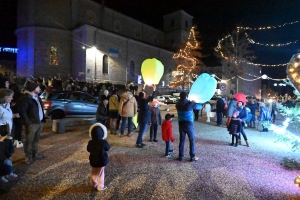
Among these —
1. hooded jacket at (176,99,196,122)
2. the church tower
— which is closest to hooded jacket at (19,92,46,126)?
hooded jacket at (176,99,196,122)

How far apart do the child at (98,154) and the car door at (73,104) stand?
26.9 feet

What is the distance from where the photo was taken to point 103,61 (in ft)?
99.9

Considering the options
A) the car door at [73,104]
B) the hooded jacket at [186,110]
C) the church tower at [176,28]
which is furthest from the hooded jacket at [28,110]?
the church tower at [176,28]

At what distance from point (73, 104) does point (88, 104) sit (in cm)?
82

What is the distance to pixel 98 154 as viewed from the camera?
402 cm

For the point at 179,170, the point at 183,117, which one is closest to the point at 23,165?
the point at 179,170

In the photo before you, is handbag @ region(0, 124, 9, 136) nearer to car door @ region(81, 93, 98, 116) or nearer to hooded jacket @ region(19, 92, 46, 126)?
hooded jacket @ region(19, 92, 46, 126)

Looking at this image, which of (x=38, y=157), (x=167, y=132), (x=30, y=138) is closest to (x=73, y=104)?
(x=38, y=157)

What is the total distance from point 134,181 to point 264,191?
2496mm

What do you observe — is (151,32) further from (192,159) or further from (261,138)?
(192,159)

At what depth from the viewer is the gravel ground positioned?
402 centimetres

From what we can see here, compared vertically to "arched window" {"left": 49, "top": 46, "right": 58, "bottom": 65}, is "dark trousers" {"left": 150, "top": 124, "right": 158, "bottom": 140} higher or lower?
lower

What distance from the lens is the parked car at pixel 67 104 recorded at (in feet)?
36.9

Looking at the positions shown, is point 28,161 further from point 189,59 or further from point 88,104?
point 189,59
